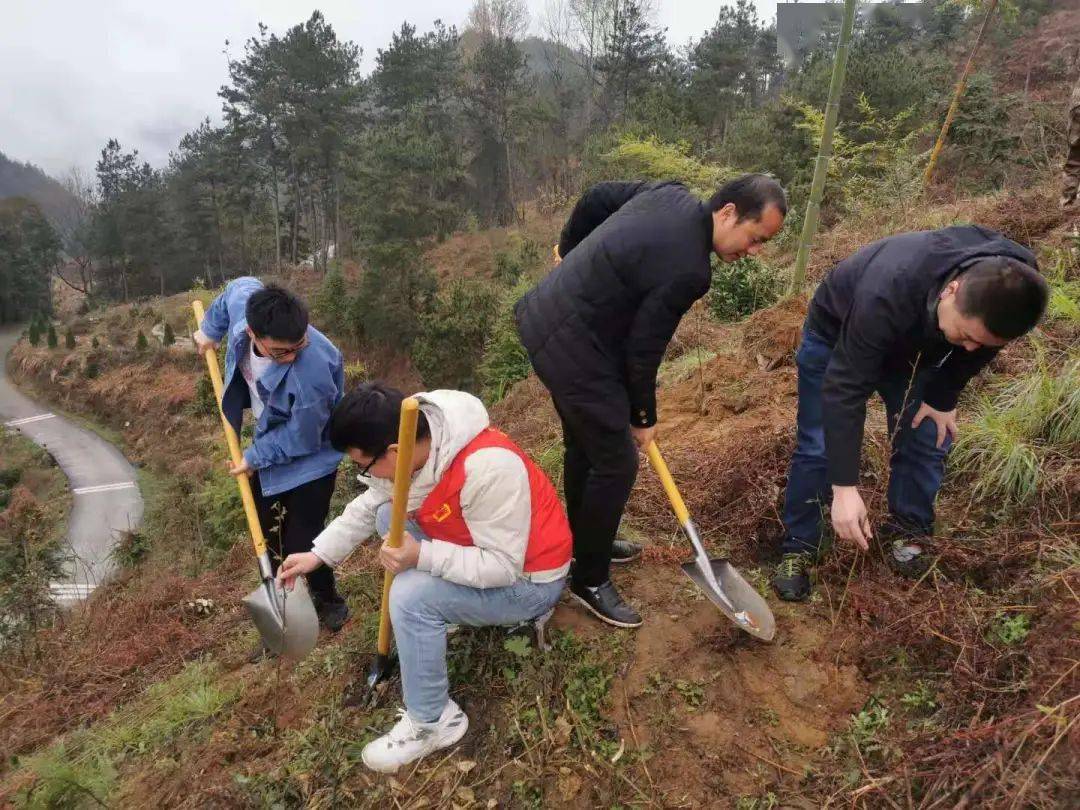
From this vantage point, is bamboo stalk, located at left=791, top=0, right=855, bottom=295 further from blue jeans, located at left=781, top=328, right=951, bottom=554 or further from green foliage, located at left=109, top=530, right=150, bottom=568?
green foliage, located at left=109, top=530, right=150, bottom=568

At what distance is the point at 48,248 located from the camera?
138ft

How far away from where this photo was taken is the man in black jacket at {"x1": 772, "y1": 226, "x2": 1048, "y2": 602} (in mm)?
1743

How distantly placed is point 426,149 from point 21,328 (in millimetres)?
34060

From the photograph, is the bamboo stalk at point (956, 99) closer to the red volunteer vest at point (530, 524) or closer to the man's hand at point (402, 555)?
the red volunteer vest at point (530, 524)

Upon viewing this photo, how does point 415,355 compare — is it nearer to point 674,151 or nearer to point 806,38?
point 674,151

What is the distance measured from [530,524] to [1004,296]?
146cm

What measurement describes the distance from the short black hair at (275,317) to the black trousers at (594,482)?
1.10 meters

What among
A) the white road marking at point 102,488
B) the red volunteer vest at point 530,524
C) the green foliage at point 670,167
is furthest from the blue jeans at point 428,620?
the white road marking at point 102,488

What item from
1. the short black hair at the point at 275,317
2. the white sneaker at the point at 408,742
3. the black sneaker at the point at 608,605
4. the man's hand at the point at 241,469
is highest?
the short black hair at the point at 275,317

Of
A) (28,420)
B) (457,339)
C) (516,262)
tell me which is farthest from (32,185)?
(457,339)

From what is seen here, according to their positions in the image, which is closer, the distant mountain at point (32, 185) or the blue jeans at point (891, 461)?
the blue jeans at point (891, 461)

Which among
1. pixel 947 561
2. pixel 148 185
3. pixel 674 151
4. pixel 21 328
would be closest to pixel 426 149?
pixel 674 151

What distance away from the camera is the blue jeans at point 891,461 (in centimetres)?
241

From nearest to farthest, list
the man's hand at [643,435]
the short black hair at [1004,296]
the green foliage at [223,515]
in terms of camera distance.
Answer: the short black hair at [1004,296], the man's hand at [643,435], the green foliage at [223,515]
